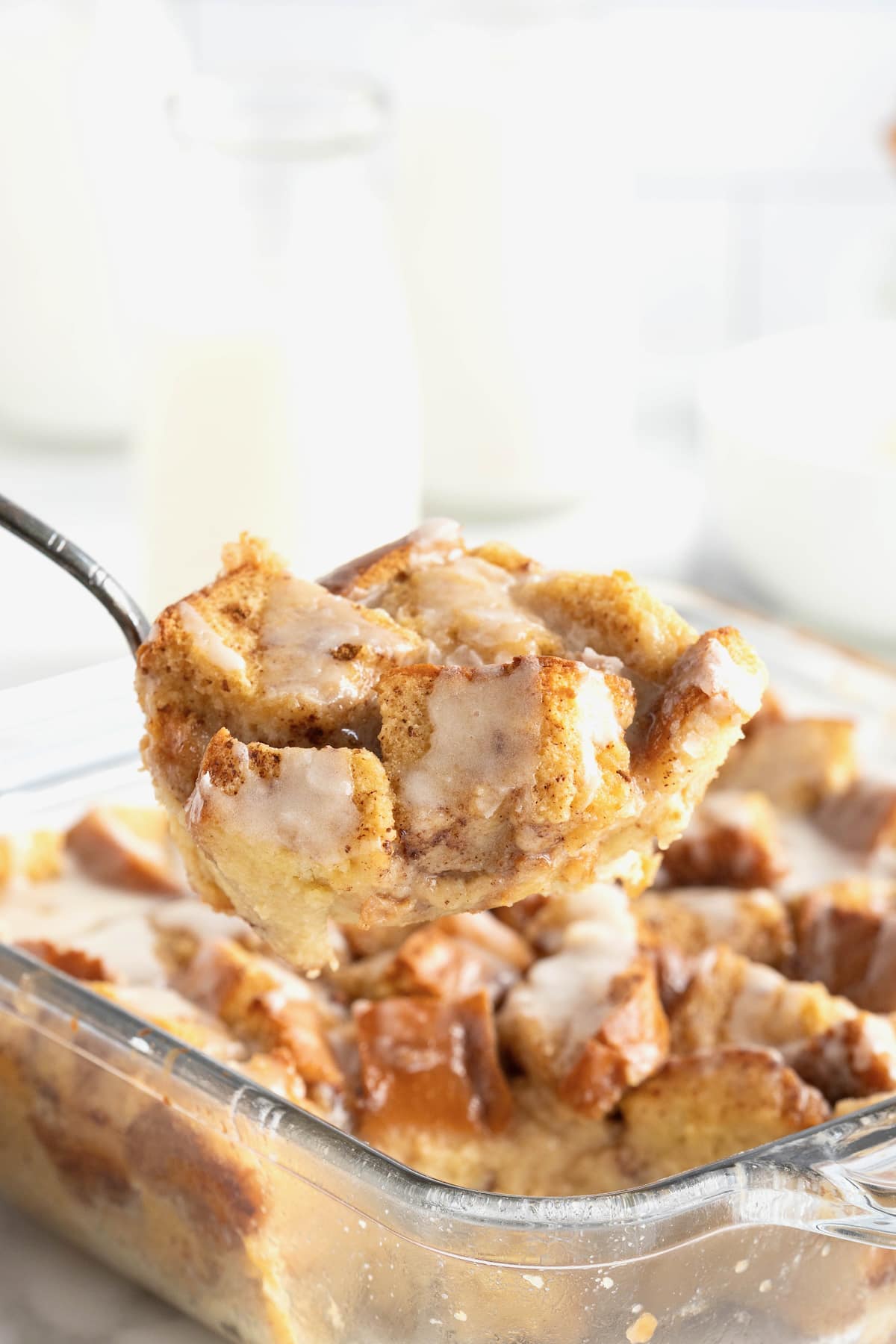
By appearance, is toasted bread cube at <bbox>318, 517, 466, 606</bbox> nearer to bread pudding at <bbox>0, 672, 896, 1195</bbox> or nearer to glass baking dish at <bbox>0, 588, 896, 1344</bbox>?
bread pudding at <bbox>0, 672, 896, 1195</bbox>

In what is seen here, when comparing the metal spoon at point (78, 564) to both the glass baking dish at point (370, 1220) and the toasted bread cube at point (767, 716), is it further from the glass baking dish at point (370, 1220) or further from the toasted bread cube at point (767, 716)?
the toasted bread cube at point (767, 716)

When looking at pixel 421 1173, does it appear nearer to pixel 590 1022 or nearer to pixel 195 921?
pixel 590 1022

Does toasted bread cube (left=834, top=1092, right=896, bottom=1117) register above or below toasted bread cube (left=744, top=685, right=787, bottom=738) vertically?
above

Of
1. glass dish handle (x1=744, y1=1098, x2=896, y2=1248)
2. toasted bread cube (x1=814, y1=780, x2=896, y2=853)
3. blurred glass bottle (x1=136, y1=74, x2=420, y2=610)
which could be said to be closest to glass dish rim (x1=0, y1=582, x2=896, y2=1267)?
glass dish handle (x1=744, y1=1098, x2=896, y2=1248)

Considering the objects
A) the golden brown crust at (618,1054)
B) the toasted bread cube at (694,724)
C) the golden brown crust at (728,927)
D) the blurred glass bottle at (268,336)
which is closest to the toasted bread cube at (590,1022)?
the golden brown crust at (618,1054)

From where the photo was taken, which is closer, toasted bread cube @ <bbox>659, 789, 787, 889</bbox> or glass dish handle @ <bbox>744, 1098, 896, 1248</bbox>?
glass dish handle @ <bbox>744, 1098, 896, 1248</bbox>

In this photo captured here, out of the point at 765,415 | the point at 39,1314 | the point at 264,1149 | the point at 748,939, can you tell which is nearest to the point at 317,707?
the point at 264,1149
